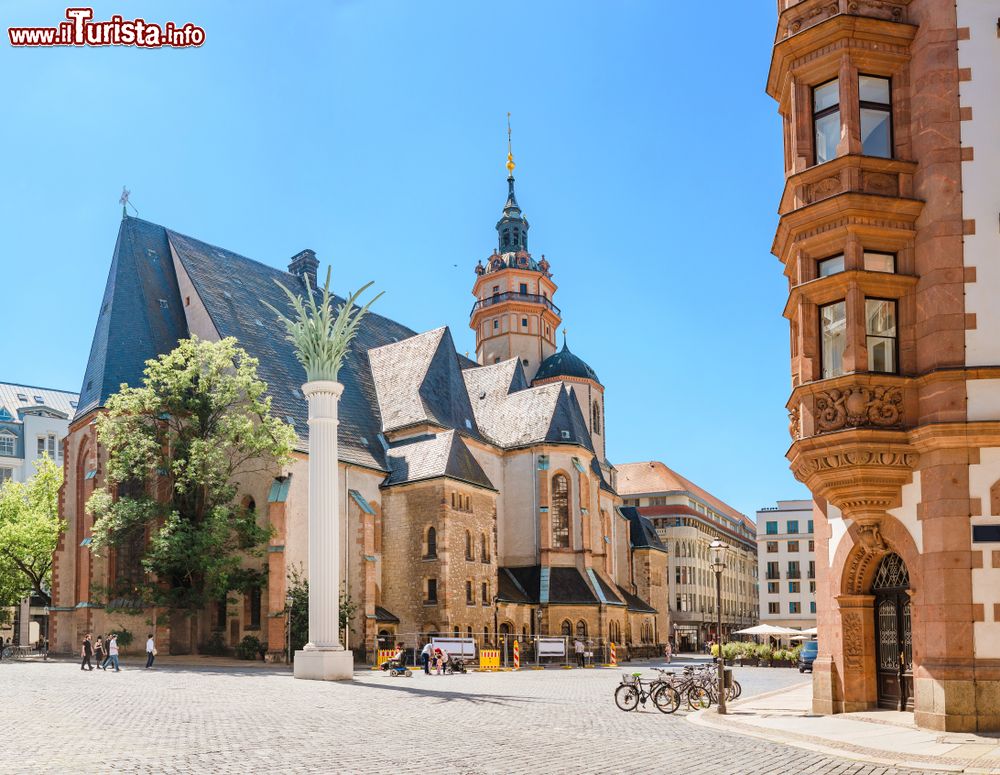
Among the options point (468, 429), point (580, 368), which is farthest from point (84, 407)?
point (580, 368)

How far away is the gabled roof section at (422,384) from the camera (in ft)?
192

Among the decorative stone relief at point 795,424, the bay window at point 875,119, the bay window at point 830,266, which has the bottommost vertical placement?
the decorative stone relief at point 795,424

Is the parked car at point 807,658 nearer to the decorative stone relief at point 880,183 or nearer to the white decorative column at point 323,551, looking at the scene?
the white decorative column at point 323,551

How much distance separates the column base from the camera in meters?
33.8

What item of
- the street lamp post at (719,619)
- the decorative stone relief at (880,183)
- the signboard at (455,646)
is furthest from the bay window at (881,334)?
the signboard at (455,646)

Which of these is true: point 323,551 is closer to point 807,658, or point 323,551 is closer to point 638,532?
point 807,658

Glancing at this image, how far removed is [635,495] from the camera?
125 metres

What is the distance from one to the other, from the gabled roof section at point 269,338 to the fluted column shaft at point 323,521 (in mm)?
13425

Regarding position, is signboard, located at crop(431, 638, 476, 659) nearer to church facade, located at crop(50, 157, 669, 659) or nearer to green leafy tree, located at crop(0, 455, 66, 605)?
church facade, located at crop(50, 157, 669, 659)

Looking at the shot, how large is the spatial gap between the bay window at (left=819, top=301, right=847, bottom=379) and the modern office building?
86.1 meters

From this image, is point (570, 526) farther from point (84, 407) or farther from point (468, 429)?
point (84, 407)

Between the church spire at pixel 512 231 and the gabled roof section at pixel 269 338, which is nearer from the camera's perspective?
the gabled roof section at pixel 269 338

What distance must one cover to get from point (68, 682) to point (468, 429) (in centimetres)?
3464

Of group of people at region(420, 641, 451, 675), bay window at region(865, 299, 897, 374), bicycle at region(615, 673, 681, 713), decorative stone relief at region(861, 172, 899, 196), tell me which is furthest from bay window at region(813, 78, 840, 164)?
group of people at region(420, 641, 451, 675)
